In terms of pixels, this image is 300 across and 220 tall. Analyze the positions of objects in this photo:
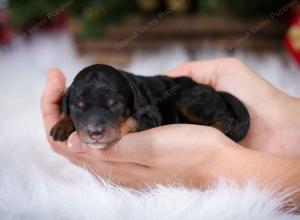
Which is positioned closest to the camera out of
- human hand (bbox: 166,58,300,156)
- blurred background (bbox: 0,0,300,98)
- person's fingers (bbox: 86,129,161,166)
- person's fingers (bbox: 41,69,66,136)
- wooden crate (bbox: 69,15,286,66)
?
person's fingers (bbox: 86,129,161,166)

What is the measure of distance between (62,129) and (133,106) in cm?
24

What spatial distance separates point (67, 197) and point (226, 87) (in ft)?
2.77

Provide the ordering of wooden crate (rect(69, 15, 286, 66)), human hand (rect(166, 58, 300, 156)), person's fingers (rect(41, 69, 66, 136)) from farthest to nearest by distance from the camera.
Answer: wooden crate (rect(69, 15, 286, 66)) → human hand (rect(166, 58, 300, 156)) → person's fingers (rect(41, 69, 66, 136))

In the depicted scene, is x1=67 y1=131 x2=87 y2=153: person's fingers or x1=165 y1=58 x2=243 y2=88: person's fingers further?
x1=165 y1=58 x2=243 y2=88: person's fingers

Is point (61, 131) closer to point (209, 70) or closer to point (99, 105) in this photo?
point (99, 105)

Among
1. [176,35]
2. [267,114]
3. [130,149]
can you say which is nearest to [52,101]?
[130,149]

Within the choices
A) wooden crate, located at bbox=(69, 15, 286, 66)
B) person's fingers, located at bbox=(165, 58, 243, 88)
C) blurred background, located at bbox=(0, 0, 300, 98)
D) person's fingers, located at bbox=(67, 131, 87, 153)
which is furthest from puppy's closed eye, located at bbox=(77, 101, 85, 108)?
wooden crate, located at bbox=(69, 15, 286, 66)

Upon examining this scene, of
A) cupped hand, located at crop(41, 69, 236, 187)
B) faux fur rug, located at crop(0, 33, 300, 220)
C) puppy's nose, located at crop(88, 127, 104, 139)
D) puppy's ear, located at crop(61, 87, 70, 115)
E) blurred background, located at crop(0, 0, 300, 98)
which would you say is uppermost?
blurred background, located at crop(0, 0, 300, 98)

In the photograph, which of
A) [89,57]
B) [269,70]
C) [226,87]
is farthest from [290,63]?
[89,57]

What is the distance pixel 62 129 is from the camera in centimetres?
166

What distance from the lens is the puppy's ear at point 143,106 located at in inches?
64.6

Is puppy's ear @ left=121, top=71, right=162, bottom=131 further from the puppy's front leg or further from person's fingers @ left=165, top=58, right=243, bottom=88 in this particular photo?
person's fingers @ left=165, top=58, right=243, bottom=88

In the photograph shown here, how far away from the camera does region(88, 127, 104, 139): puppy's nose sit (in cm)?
144

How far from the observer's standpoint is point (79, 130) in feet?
4.89
